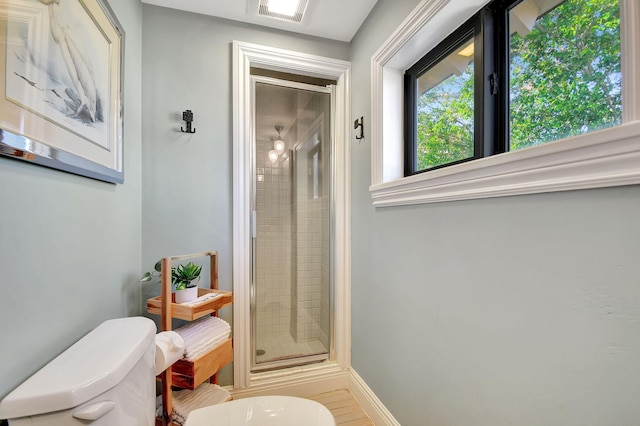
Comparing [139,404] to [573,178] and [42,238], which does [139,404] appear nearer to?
[42,238]

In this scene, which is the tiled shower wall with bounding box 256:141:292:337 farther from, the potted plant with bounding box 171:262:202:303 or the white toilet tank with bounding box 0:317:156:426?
the white toilet tank with bounding box 0:317:156:426

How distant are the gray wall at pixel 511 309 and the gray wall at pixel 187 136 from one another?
91cm

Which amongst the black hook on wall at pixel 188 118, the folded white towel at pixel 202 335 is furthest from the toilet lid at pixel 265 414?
the black hook on wall at pixel 188 118

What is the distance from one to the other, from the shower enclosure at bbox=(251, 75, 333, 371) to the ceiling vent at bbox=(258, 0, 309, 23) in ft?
1.16

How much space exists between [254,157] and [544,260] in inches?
59.5

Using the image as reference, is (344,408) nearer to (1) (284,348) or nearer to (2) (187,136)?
(1) (284,348)

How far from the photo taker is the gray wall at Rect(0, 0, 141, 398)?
61 cm

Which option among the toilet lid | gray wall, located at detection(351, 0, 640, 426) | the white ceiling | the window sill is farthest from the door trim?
the window sill

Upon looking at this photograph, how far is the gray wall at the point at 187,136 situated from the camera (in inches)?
58.2

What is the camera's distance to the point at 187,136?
60.4 inches

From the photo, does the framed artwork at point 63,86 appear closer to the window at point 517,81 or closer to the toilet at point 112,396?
the toilet at point 112,396

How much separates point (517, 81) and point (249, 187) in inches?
53.3

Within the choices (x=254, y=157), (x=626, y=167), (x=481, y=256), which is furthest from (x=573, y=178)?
(x=254, y=157)

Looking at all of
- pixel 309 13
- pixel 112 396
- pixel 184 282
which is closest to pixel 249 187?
pixel 184 282
